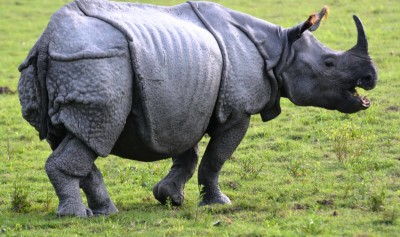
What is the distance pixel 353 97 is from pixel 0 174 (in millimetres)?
4304

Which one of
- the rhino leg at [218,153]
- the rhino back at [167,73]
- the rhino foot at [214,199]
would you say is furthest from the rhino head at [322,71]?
the rhino foot at [214,199]

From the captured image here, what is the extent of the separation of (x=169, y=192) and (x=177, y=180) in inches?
9.4

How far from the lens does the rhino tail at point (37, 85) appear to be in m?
8.74

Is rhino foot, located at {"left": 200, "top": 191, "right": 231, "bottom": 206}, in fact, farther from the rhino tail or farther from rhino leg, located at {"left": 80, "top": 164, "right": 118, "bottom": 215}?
the rhino tail

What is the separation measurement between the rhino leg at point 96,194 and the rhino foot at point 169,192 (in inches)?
24.2

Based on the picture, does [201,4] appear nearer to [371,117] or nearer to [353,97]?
[353,97]

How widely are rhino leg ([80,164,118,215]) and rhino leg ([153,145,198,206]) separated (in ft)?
2.07

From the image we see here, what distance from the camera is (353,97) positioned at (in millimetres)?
9953

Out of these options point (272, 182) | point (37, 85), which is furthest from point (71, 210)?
point (272, 182)

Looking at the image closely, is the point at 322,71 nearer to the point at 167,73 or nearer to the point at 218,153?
the point at 218,153

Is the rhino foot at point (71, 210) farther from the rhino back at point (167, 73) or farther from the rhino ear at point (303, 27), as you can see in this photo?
the rhino ear at point (303, 27)

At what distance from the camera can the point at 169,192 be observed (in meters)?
9.83

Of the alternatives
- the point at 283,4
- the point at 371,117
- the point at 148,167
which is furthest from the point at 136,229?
the point at 283,4

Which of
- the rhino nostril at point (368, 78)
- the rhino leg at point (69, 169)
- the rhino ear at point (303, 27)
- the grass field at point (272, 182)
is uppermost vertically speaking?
the rhino ear at point (303, 27)
